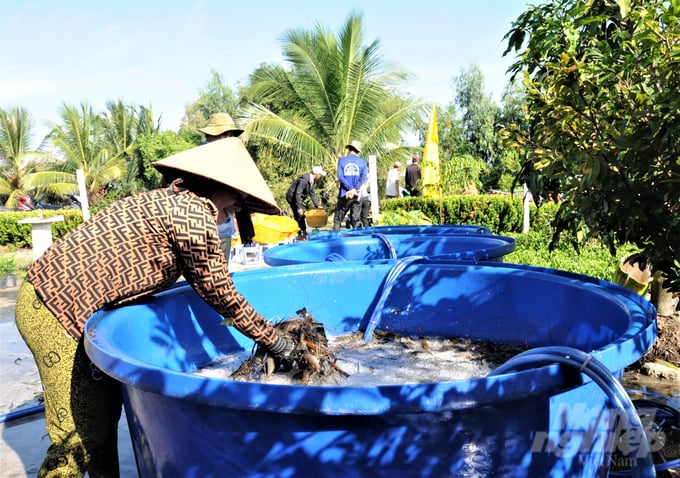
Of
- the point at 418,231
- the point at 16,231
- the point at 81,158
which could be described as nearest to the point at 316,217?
the point at 418,231

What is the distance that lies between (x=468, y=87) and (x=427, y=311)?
3060 centimetres

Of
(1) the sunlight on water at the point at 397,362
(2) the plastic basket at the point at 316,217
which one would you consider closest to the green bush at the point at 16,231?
(2) the plastic basket at the point at 316,217

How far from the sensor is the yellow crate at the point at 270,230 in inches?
378

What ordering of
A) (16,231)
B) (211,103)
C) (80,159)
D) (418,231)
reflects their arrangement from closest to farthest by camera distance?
(418,231) → (16,231) → (80,159) → (211,103)

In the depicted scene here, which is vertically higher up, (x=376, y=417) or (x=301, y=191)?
(x=301, y=191)

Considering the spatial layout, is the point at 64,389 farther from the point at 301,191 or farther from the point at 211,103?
the point at 211,103

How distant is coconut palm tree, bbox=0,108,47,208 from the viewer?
84.0 feet

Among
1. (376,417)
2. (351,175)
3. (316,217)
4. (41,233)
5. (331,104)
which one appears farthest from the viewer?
(331,104)

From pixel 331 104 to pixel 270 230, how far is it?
8.38m

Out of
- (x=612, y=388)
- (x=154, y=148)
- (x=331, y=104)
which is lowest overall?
(x=612, y=388)

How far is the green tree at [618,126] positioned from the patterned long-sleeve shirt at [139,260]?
134 centimetres

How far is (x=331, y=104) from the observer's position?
1703 cm

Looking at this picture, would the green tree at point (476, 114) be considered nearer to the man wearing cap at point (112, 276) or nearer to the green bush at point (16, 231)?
the green bush at point (16, 231)

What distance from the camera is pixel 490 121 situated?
29.0 m
